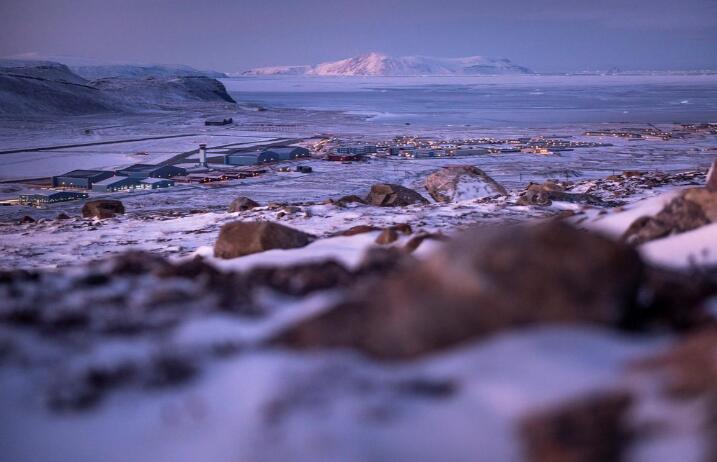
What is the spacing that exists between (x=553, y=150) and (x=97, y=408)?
39.8 meters

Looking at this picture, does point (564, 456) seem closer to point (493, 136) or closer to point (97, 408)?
point (97, 408)

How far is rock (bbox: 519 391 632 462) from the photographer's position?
2.14 meters

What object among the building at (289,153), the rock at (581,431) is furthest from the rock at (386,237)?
the building at (289,153)

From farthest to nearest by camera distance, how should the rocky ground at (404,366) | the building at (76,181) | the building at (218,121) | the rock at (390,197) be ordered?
the building at (218,121) → the building at (76,181) → the rock at (390,197) → the rocky ground at (404,366)

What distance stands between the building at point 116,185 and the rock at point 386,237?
25.3m

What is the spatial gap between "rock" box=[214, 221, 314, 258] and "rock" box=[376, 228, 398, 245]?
78 centimetres

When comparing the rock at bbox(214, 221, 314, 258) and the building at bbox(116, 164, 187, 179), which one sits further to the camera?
the building at bbox(116, 164, 187, 179)

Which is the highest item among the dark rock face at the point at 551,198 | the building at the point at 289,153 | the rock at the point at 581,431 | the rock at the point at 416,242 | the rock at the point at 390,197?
the rock at the point at 581,431

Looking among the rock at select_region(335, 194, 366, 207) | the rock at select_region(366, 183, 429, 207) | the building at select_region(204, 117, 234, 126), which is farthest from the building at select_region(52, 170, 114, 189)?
the building at select_region(204, 117, 234, 126)

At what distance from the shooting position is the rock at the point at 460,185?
1656 centimetres

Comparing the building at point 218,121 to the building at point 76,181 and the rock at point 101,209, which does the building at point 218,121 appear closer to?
the building at point 76,181

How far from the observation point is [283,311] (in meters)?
3.27

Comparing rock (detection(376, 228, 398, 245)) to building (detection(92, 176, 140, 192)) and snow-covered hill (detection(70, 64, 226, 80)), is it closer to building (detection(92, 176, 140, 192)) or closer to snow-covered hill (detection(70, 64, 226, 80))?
building (detection(92, 176, 140, 192))

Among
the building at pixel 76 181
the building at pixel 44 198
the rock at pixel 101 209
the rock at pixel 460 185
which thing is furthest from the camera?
the building at pixel 76 181
